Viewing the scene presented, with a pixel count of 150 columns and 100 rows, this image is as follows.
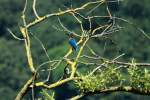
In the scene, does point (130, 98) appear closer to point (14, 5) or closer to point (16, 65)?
point (16, 65)

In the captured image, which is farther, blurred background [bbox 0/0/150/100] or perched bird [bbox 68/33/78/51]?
blurred background [bbox 0/0/150/100]

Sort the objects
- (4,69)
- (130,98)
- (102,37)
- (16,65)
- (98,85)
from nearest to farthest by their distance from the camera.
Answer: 1. (98,85)
2. (102,37)
3. (130,98)
4. (4,69)
5. (16,65)

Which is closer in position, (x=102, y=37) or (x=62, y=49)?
(x=102, y=37)

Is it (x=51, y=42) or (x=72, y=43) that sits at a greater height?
(x=72, y=43)

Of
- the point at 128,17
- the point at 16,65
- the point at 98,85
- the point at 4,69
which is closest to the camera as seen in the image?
the point at 98,85

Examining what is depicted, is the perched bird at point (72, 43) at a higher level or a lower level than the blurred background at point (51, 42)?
higher

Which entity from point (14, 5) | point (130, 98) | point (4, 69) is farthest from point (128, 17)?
point (130, 98)

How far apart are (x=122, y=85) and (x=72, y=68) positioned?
0.50 metres

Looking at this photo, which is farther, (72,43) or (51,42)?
(51,42)

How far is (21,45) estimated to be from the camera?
69750mm

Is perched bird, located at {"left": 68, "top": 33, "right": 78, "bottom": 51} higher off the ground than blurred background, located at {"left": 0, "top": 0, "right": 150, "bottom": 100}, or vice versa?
perched bird, located at {"left": 68, "top": 33, "right": 78, "bottom": 51}

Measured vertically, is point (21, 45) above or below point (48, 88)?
below

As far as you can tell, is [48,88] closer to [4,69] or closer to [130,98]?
[130,98]

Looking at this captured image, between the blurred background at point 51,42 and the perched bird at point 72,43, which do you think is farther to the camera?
the blurred background at point 51,42
